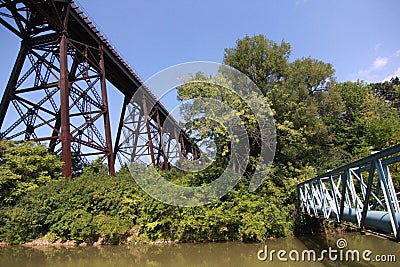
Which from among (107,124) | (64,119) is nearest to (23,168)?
(64,119)

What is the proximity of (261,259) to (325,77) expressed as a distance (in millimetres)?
12264

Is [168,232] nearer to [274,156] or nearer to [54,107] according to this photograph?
[274,156]

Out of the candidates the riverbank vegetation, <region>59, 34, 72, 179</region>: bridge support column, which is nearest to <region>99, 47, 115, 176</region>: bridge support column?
the riverbank vegetation

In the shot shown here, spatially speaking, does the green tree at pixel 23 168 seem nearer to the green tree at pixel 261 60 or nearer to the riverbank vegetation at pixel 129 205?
the riverbank vegetation at pixel 129 205

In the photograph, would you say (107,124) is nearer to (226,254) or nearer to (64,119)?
(64,119)

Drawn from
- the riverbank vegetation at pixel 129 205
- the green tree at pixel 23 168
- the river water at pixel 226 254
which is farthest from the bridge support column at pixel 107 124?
the river water at pixel 226 254

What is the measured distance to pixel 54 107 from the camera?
44.5ft

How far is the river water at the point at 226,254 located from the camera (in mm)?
6480

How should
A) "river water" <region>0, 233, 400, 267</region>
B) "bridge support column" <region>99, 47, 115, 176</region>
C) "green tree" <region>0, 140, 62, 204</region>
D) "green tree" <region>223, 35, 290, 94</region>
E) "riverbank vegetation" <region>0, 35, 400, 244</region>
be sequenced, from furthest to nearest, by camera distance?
"green tree" <region>223, 35, 290, 94</region> → "bridge support column" <region>99, 47, 115, 176</region> → "green tree" <region>0, 140, 62, 204</region> → "riverbank vegetation" <region>0, 35, 400, 244</region> → "river water" <region>0, 233, 400, 267</region>

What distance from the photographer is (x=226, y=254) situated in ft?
24.8

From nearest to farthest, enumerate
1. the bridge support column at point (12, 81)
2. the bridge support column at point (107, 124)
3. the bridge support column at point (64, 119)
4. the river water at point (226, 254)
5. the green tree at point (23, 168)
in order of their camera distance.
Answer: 1. the river water at point (226, 254)
2. the green tree at point (23, 168)
3. the bridge support column at point (64, 119)
4. the bridge support column at point (12, 81)
5. the bridge support column at point (107, 124)

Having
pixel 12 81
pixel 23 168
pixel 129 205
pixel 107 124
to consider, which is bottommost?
pixel 129 205

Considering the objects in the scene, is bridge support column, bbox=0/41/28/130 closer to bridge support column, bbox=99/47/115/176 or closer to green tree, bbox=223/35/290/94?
bridge support column, bbox=99/47/115/176

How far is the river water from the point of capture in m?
6.48
